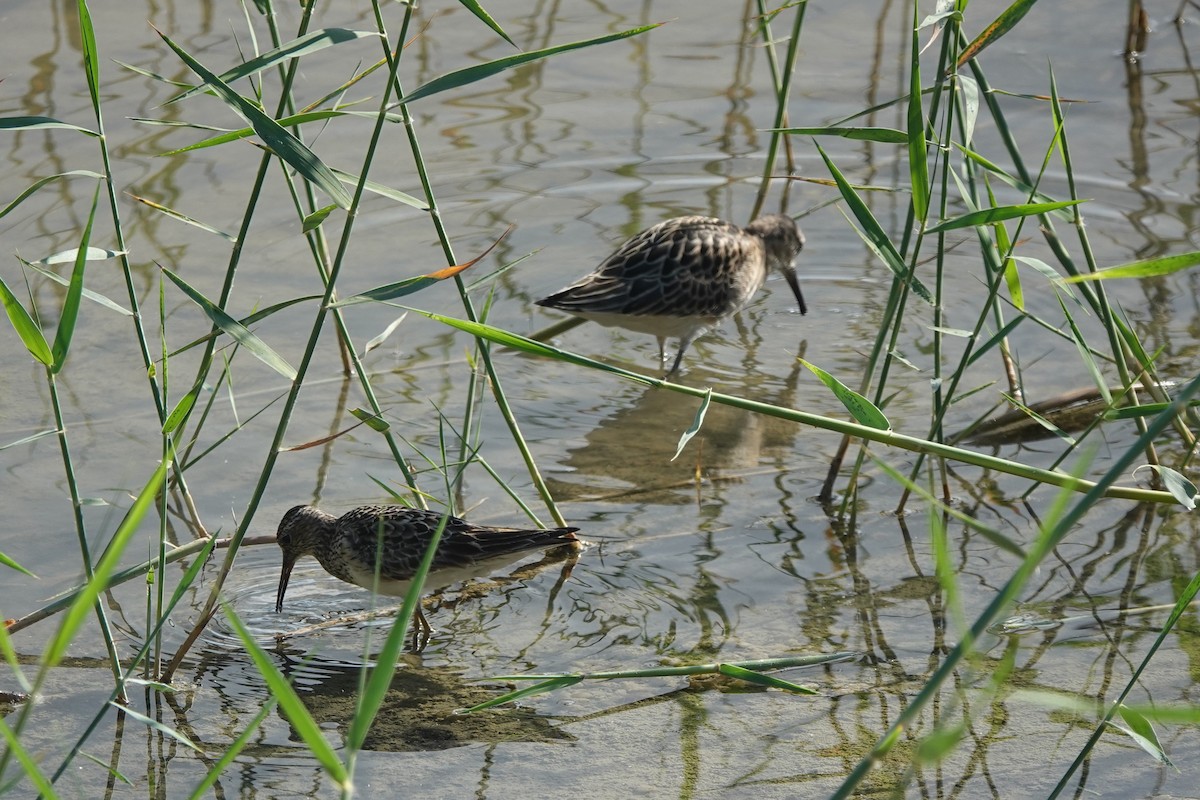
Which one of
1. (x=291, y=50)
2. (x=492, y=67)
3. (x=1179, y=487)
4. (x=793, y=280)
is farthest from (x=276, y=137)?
(x=793, y=280)

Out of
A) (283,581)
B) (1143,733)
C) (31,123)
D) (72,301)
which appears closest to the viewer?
(72,301)

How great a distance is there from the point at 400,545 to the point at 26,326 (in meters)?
1.86

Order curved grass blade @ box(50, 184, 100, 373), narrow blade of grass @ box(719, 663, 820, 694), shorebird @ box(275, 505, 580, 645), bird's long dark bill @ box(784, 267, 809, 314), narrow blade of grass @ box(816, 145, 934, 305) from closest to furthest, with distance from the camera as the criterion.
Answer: curved grass blade @ box(50, 184, 100, 373) < narrow blade of grass @ box(719, 663, 820, 694) < narrow blade of grass @ box(816, 145, 934, 305) < shorebird @ box(275, 505, 580, 645) < bird's long dark bill @ box(784, 267, 809, 314)

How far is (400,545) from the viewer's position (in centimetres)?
527

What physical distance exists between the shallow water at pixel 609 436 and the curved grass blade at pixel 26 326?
0.68m

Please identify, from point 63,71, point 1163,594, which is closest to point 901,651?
point 1163,594

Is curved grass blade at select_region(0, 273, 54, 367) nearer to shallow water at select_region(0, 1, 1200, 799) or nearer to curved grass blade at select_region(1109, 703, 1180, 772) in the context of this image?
shallow water at select_region(0, 1, 1200, 799)

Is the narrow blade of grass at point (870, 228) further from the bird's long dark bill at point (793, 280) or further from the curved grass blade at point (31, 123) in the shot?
the bird's long dark bill at point (793, 280)

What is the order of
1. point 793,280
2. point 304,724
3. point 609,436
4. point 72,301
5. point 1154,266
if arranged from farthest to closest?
point 793,280, point 609,436, point 72,301, point 1154,266, point 304,724

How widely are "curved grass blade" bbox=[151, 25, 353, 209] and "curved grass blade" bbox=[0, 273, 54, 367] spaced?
0.75 metres

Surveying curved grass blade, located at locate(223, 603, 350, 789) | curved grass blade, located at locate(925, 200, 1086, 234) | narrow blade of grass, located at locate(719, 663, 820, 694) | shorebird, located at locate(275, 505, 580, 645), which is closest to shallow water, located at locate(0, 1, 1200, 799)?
shorebird, located at locate(275, 505, 580, 645)

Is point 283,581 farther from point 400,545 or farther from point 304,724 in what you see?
point 304,724

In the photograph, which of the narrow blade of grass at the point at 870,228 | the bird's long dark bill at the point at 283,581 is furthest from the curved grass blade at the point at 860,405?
the bird's long dark bill at the point at 283,581

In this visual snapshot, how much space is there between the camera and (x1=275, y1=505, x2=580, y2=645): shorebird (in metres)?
5.02
